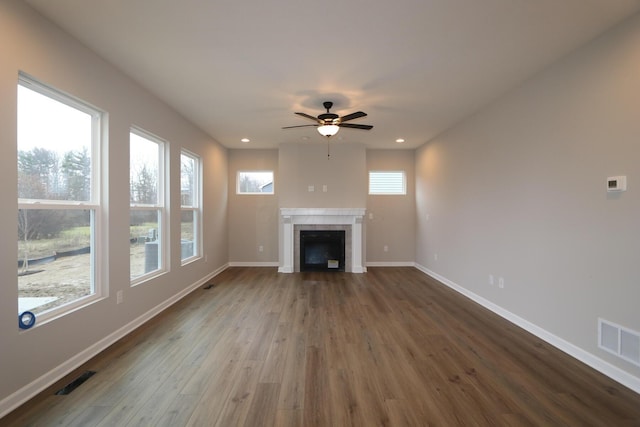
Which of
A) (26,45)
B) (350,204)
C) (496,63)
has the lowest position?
(350,204)

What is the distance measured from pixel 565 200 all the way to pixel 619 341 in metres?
1.19

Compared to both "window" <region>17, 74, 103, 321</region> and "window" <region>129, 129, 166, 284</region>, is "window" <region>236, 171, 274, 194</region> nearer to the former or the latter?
"window" <region>129, 129, 166, 284</region>

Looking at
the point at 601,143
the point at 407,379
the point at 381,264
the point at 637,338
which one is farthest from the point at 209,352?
the point at 381,264

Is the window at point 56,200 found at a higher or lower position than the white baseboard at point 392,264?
higher

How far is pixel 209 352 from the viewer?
257 centimetres

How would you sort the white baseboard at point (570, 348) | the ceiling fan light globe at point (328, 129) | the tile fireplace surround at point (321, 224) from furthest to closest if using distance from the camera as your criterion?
the tile fireplace surround at point (321, 224), the ceiling fan light globe at point (328, 129), the white baseboard at point (570, 348)

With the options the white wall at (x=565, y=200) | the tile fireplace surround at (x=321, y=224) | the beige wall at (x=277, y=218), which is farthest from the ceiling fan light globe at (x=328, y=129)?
the beige wall at (x=277, y=218)

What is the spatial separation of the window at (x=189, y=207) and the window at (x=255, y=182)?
1.53m

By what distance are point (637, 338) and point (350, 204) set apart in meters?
4.45

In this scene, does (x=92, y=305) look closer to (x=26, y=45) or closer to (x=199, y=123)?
(x=26, y=45)

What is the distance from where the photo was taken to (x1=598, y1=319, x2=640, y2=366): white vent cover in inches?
81.2

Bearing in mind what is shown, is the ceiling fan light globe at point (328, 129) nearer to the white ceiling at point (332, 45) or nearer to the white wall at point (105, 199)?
the white ceiling at point (332, 45)

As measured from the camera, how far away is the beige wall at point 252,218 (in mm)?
6465

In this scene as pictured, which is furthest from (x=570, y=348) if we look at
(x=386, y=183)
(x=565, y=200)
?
(x=386, y=183)
